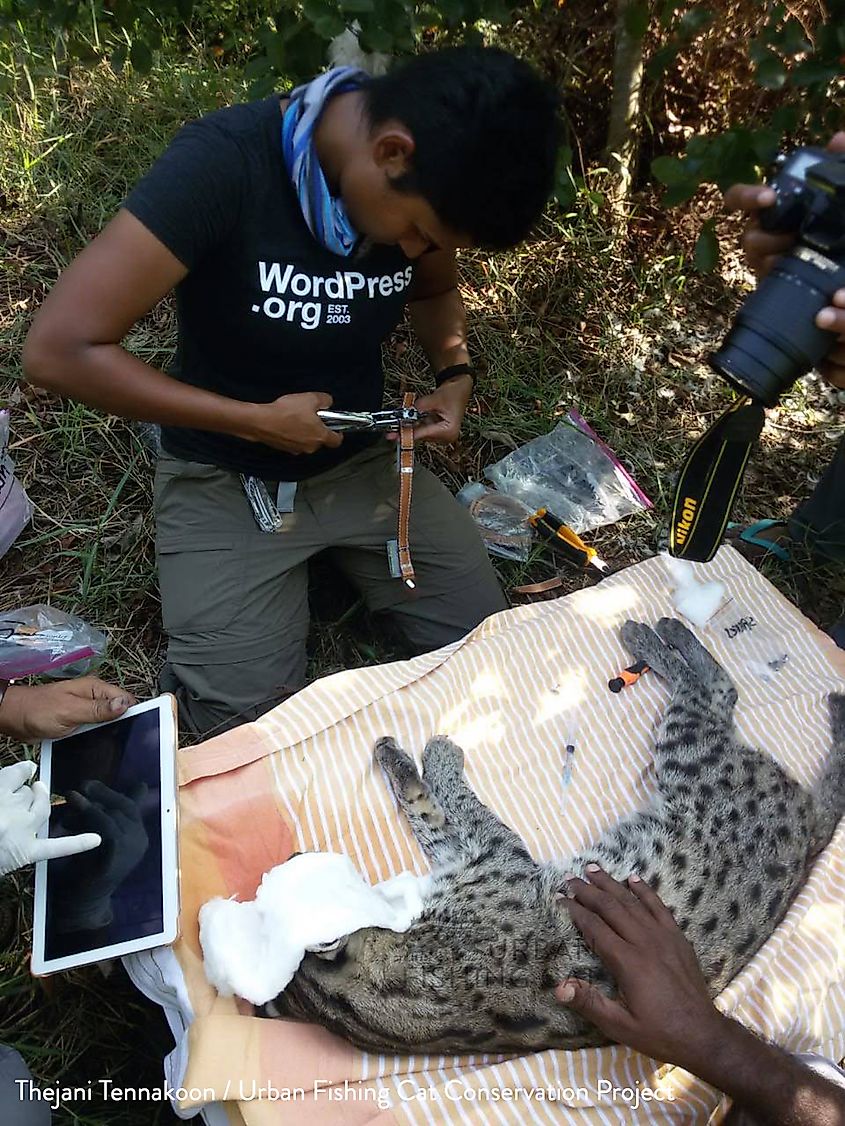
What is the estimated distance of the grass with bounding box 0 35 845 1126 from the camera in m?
3.33

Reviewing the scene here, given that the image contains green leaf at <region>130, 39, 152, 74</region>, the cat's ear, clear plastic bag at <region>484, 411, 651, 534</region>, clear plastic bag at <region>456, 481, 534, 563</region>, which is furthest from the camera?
clear plastic bag at <region>484, 411, 651, 534</region>

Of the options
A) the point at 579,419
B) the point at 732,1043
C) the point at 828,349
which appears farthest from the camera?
the point at 579,419

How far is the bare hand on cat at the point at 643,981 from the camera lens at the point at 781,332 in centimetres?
132

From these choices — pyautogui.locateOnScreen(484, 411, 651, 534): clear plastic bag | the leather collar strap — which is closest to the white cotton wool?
the leather collar strap

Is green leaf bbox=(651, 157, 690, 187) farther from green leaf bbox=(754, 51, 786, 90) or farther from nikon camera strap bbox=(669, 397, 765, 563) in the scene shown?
nikon camera strap bbox=(669, 397, 765, 563)

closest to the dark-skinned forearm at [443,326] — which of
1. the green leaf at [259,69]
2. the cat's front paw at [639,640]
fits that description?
the green leaf at [259,69]

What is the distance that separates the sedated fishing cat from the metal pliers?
3.31 feet

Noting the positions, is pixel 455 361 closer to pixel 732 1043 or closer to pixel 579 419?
pixel 579 419

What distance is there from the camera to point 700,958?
2.25 meters

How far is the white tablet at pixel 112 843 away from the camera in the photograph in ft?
6.57

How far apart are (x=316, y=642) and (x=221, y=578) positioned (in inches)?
22.4

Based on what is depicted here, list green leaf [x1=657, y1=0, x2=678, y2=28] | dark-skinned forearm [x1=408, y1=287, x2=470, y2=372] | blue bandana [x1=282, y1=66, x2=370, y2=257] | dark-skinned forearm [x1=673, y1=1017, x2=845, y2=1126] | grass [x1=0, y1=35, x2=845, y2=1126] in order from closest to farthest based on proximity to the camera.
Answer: dark-skinned forearm [x1=673, y1=1017, x2=845, y2=1126]
blue bandana [x1=282, y1=66, x2=370, y2=257]
green leaf [x1=657, y1=0, x2=678, y2=28]
dark-skinned forearm [x1=408, y1=287, x2=470, y2=372]
grass [x1=0, y1=35, x2=845, y2=1126]

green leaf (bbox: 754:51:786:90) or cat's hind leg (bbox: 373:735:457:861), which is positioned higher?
green leaf (bbox: 754:51:786:90)

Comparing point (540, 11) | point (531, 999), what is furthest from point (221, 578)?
point (540, 11)
